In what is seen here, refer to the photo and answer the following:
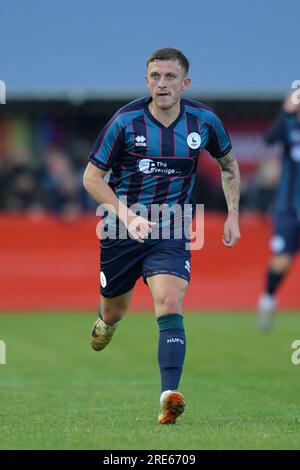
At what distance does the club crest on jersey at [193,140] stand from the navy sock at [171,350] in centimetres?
124

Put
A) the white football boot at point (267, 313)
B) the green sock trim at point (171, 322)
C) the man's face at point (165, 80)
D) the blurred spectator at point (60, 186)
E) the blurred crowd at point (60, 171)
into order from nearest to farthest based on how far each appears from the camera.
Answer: the green sock trim at point (171, 322), the man's face at point (165, 80), the white football boot at point (267, 313), the blurred spectator at point (60, 186), the blurred crowd at point (60, 171)

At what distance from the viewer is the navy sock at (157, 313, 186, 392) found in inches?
285

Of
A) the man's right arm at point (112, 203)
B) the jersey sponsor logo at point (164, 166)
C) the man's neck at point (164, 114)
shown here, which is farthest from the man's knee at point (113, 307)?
the man's neck at point (164, 114)

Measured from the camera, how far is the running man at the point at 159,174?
24.4 ft

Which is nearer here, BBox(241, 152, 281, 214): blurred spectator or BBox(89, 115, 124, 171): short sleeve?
BBox(89, 115, 124, 171): short sleeve

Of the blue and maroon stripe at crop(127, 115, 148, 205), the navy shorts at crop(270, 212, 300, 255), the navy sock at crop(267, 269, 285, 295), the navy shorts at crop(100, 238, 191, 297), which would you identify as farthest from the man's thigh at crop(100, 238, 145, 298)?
the navy shorts at crop(270, 212, 300, 255)

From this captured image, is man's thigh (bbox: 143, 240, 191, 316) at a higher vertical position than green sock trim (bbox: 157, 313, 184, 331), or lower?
higher

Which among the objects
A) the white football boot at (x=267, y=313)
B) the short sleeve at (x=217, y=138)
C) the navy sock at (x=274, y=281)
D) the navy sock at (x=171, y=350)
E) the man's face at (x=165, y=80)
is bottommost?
the navy sock at (x=171, y=350)

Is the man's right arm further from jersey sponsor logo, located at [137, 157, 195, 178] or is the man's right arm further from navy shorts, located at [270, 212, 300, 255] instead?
navy shorts, located at [270, 212, 300, 255]

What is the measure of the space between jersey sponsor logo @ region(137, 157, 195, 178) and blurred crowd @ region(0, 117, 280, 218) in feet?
35.5

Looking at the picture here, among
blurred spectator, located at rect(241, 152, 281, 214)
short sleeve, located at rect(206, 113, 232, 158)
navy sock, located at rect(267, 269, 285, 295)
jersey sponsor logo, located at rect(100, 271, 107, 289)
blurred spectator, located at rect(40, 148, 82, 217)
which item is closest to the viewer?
short sleeve, located at rect(206, 113, 232, 158)

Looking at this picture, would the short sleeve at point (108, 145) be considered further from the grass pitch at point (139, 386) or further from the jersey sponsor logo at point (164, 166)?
the grass pitch at point (139, 386)

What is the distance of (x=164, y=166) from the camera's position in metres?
7.79

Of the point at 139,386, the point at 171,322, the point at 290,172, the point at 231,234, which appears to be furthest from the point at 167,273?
the point at 290,172
